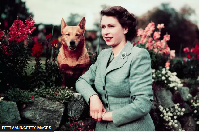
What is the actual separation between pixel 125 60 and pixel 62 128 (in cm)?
110

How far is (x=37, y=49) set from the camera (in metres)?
2.23

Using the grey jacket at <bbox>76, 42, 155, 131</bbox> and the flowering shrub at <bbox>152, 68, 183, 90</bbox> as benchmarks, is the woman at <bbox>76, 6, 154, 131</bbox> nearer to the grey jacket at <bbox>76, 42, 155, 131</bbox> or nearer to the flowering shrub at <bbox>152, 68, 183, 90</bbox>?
the grey jacket at <bbox>76, 42, 155, 131</bbox>

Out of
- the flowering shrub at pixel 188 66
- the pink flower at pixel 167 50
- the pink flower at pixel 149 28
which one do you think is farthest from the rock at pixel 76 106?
the flowering shrub at pixel 188 66

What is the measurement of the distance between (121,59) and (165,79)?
6.56 feet

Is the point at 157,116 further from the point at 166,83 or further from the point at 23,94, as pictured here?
the point at 23,94

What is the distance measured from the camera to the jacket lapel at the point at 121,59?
59.1 inches

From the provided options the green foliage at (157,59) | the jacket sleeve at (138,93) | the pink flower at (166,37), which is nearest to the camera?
the jacket sleeve at (138,93)

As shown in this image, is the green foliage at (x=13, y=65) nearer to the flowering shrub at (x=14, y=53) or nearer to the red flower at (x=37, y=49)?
the flowering shrub at (x=14, y=53)

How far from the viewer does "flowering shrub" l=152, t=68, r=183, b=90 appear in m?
3.23

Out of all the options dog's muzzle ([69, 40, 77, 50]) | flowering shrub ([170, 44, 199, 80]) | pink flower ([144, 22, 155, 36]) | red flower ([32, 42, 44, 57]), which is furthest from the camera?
flowering shrub ([170, 44, 199, 80])

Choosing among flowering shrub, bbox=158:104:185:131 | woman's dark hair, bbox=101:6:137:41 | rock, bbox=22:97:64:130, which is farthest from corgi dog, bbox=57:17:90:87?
flowering shrub, bbox=158:104:185:131

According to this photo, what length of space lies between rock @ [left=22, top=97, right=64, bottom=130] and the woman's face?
35.6 inches

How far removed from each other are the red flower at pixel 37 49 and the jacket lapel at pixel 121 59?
0.98 m

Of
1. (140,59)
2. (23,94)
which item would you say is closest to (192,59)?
(140,59)
